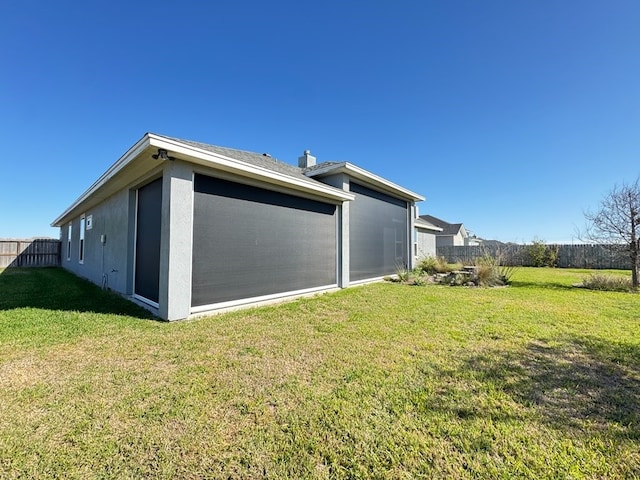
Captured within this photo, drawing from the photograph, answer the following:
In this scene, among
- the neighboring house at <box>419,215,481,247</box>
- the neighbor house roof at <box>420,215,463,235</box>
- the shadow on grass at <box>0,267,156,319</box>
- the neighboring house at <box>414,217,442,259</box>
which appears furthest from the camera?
the neighbor house roof at <box>420,215,463,235</box>

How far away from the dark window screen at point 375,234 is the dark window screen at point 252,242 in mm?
1664

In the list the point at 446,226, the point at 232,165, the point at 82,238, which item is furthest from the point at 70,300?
the point at 446,226

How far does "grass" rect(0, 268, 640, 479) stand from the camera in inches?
69.6

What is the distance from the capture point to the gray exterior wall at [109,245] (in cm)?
723

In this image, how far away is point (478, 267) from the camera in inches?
403

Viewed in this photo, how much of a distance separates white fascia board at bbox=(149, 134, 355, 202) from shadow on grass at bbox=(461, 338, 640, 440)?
16.9ft

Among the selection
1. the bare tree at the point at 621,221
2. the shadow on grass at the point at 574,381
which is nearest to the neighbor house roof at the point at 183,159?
the shadow on grass at the point at 574,381

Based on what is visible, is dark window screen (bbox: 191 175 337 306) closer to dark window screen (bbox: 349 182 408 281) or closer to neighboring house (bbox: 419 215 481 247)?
dark window screen (bbox: 349 182 408 281)

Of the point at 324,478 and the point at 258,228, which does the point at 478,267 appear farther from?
the point at 324,478

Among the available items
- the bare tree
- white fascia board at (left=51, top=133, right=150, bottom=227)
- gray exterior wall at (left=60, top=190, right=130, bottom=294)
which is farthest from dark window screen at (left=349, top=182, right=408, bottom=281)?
the bare tree

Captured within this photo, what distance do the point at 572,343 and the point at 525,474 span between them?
3519mm

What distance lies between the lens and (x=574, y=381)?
114 inches

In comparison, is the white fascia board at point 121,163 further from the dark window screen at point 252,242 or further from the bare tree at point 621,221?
the bare tree at point 621,221

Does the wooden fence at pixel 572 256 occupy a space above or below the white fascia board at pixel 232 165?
below
